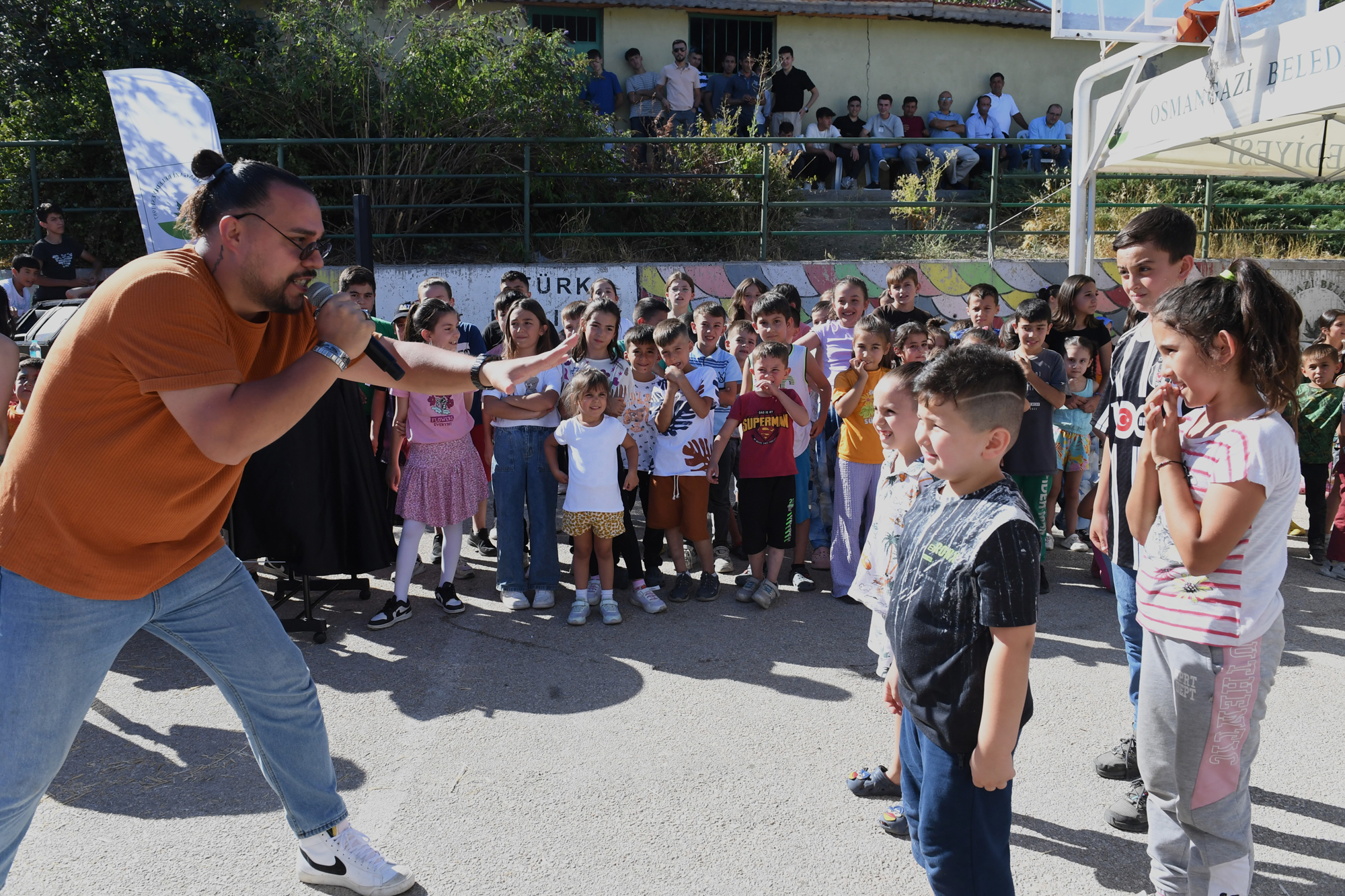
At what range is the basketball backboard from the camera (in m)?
7.64

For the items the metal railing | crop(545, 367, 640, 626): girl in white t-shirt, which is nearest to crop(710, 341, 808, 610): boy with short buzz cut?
crop(545, 367, 640, 626): girl in white t-shirt

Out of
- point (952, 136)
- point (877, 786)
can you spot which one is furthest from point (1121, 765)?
point (952, 136)

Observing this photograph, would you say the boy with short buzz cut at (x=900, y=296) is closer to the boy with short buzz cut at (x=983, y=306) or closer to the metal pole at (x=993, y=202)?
the boy with short buzz cut at (x=983, y=306)

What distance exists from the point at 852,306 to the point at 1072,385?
1.49m

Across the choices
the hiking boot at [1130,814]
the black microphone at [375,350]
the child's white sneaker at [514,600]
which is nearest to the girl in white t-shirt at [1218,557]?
the hiking boot at [1130,814]

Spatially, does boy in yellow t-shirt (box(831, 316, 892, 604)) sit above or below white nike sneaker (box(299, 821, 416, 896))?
above

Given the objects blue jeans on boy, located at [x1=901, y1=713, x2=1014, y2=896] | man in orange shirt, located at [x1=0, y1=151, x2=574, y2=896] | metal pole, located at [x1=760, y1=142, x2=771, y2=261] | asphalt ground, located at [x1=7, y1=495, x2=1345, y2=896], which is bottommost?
asphalt ground, located at [x1=7, y1=495, x2=1345, y2=896]

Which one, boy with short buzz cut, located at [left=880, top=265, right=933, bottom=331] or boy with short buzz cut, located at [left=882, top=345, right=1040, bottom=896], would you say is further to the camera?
boy with short buzz cut, located at [left=880, top=265, right=933, bottom=331]

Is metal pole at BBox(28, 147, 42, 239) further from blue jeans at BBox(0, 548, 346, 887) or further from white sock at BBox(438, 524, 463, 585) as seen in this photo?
blue jeans at BBox(0, 548, 346, 887)

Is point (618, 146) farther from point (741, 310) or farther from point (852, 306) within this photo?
point (852, 306)

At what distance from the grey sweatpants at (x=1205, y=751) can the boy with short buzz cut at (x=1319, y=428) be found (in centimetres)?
463

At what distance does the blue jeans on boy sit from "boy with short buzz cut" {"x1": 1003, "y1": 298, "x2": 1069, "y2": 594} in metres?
3.76

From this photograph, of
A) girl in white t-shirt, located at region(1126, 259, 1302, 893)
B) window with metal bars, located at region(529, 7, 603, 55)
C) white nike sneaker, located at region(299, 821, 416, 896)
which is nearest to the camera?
girl in white t-shirt, located at region(1126, 259, 1302, 893)

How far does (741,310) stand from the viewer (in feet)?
23.8
